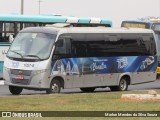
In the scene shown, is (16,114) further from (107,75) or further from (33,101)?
(107,75)

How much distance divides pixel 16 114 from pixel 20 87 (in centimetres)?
1133

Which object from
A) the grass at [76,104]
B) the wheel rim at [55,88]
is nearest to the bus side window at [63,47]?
the wheel rim at [55,88]

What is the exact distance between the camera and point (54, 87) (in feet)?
Result: 73.3

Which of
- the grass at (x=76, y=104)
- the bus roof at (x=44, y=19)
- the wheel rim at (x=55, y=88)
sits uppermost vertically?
the bus roof at (x=44, y=19)

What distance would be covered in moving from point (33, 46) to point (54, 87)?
1617 millimetres

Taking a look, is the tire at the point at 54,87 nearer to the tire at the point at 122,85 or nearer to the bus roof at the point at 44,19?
the tire at the point at 122,85

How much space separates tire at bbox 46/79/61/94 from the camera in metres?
22.2

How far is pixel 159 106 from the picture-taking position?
Answer: 16469 mm

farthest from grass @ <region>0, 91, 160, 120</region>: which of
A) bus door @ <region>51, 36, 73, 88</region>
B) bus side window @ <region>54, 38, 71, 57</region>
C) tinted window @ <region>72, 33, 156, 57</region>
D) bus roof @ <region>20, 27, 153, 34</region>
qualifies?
tinted window @ <region>72, 33, 156, 57</region>

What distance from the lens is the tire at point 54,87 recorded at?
2217 cm

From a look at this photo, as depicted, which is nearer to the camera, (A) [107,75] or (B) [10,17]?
(A) [107,75]

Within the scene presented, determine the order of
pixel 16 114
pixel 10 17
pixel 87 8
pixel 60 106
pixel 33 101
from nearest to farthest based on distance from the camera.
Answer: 1. pixel 16 114
2. pixel 60 106
3. pixel 33 101
4. pixel 10 17
5. pixel 87 8

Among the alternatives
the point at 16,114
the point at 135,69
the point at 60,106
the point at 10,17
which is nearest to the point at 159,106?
the point at 60,106

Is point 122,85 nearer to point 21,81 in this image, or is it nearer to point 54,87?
point 54,87
